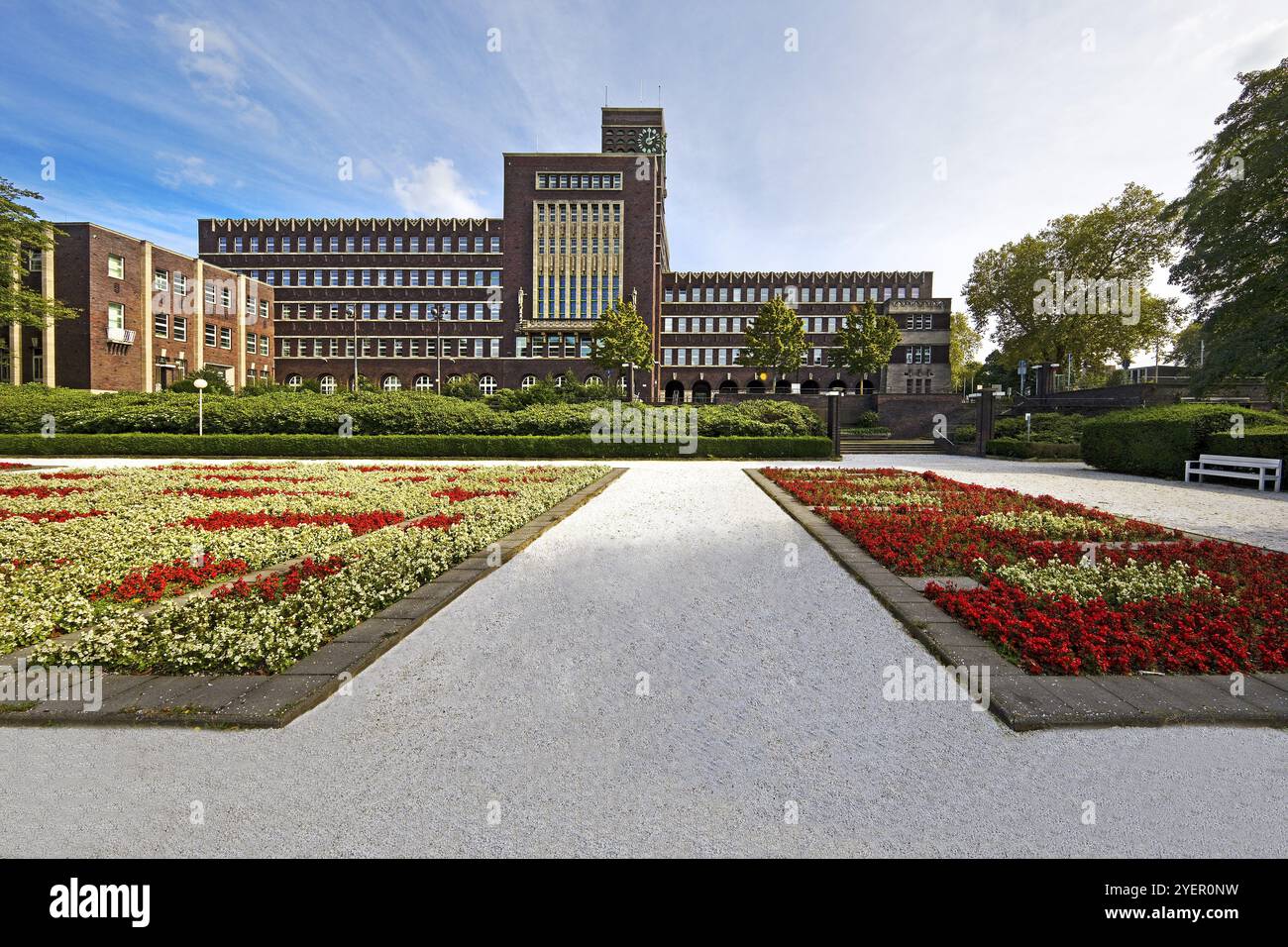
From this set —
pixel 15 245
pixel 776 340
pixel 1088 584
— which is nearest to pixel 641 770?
pixel 1088 584

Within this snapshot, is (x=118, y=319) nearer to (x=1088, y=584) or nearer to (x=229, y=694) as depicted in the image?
(x=229, y=694)

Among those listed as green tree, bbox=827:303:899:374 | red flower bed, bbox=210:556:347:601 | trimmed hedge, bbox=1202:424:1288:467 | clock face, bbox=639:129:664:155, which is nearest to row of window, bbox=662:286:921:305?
green tree, bbox=827:303:899:374

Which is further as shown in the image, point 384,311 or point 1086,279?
point 384,311

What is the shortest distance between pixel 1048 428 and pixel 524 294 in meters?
50.6

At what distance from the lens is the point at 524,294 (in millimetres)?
64562

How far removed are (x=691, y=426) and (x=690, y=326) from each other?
165ft

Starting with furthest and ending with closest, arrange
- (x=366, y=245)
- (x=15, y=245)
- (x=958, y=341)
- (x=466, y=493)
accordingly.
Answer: (x=958, y=341) → (x=366, y=245) → (x=15, y=245) → (x=466, y=493)

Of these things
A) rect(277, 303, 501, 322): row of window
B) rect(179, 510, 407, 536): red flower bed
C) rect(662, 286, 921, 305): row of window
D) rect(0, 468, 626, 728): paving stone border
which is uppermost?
rect(662, 286, 921, 305): row of window

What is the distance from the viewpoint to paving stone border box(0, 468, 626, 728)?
325 cm

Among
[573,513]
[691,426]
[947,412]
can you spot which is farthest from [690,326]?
[573,513]

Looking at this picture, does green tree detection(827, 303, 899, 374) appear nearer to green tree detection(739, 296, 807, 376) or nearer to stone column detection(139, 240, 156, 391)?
green tree detection(739, 296, 807, 376)

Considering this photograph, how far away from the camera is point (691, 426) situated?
2519cm

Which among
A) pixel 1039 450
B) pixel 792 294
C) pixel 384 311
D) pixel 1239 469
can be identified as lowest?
pixel 1239 469

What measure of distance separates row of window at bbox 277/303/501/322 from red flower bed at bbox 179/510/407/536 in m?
60.4
